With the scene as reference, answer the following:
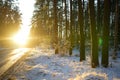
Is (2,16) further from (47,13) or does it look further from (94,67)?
(94,67)

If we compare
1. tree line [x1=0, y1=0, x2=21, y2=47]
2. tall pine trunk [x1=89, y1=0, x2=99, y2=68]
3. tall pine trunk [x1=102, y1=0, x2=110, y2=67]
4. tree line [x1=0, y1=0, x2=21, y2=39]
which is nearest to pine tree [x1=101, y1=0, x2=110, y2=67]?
tall pine trunk [x1=102, y1=0, x2=110, y2=67]

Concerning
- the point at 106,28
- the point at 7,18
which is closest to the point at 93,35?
the point at 106,28

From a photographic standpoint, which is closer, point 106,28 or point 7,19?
point 106,28

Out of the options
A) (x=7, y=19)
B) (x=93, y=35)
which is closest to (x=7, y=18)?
(x=7, y=19)

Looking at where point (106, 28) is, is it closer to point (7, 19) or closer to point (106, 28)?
point (106, 28)

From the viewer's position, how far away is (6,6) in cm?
5862

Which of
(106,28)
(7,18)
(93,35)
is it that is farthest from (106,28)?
(7,18)

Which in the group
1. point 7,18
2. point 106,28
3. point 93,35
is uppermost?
point 7,18

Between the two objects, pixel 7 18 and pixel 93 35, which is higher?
pixel 7 18

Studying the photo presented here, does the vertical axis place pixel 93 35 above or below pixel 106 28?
below

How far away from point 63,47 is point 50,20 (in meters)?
12.0

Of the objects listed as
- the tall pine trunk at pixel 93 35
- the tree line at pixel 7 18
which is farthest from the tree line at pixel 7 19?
the tall pine trunk at pixel 93 35

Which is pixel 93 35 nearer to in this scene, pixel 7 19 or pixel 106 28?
pixel 106 28

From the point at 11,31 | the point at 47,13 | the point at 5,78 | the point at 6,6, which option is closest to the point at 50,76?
Result: the point at 5,78
